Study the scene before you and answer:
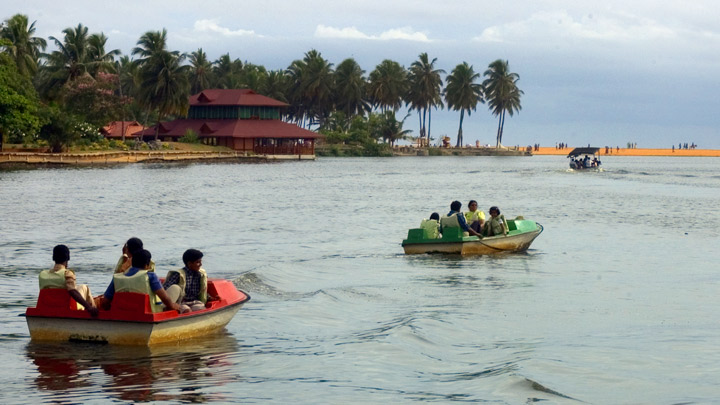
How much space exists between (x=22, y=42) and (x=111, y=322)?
261ft

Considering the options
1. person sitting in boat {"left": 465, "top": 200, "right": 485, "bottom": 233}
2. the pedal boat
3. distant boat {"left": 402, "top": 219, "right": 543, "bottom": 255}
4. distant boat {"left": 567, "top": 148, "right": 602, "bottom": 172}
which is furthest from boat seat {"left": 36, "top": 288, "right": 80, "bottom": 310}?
distant boat {"left": 567, "top": 148, "right": 602, "bottom": 172}

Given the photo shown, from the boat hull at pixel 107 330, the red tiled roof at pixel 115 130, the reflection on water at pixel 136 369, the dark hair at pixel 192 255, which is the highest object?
the red tiled roof at pixel 115 130

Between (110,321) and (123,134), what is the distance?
3610 inches

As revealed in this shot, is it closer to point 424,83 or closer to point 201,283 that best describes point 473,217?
point 201,283

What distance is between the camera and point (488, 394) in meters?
12.5

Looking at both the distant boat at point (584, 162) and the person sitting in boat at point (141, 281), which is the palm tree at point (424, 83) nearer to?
the distant boat at point (584, 162)

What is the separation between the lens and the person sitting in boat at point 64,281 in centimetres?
1360

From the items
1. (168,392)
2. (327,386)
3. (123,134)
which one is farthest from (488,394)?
(123,134)

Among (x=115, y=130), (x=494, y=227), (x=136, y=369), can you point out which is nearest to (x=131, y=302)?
(x=136, y=369)

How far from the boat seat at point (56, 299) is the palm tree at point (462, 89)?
449 ft

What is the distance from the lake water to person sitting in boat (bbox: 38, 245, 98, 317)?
2.65ft

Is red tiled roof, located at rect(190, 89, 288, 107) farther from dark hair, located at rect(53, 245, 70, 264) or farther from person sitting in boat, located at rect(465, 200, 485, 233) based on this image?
dark hair, located at rect(53, 245, 70, 264)

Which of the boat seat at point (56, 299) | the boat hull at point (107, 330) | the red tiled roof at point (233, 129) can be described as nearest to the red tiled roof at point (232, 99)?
the red tiled roof at point (233, 129)

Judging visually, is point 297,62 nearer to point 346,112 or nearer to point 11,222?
point 346,112
